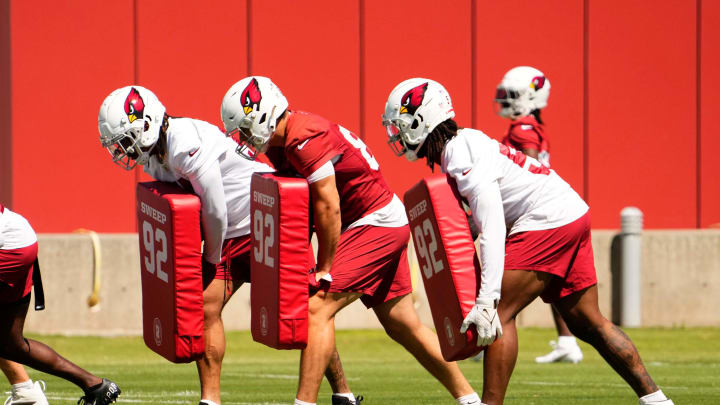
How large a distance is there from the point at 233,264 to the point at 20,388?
4.78 feet

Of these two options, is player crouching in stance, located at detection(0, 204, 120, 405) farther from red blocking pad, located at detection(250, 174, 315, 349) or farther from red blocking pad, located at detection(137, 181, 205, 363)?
red blocking pad, located at detection(250, 174, 315, 349)

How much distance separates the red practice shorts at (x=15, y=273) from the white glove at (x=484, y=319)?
9.05 ft

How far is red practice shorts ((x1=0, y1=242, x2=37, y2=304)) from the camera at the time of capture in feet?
24.1

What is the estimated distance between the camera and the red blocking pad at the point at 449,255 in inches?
239

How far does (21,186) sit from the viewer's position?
49.6 ft

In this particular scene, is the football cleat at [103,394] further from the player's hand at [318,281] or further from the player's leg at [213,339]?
the player's hand at [318,281]

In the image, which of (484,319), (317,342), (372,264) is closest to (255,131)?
(372,264)

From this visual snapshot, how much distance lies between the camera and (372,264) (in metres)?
6.83

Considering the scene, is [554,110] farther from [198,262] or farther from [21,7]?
[198,262]

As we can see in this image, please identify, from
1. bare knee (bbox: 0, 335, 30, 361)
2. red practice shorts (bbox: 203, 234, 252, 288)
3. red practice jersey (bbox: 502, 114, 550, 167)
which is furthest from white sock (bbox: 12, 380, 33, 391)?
red practice jersey (bbox: 502, 114, 550, 167)

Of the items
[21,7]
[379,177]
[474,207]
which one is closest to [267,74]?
[21,7]

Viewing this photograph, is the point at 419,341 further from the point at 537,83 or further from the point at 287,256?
the point at 537,83

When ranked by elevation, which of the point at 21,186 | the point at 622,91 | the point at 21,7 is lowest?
the point at 21,186

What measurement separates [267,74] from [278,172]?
885 cm
